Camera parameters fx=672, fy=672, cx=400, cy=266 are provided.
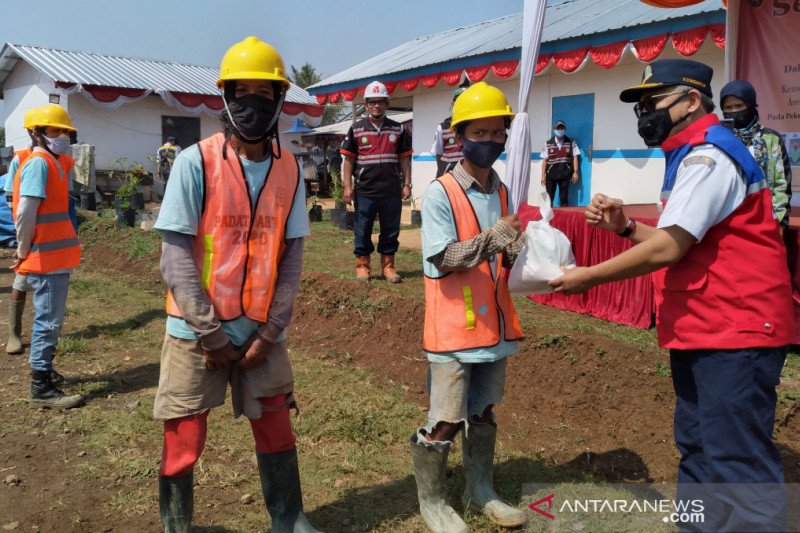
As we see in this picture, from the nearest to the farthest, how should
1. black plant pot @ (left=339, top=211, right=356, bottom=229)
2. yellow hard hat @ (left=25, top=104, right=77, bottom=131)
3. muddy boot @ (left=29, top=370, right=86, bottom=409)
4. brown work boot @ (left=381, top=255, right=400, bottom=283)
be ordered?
muddy boot @ (left=29, top=370, right=86, bottom=409) < yellow hard hat @ (left=25, top=104, right=77, bottom=131) < brown work boot @ (left=381, top=255, right=400, bottom=283) < black plant pot @ (left=339, top=211, right=356, bottom=229)

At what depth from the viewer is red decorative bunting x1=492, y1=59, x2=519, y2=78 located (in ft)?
38.0

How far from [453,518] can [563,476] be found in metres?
0.99

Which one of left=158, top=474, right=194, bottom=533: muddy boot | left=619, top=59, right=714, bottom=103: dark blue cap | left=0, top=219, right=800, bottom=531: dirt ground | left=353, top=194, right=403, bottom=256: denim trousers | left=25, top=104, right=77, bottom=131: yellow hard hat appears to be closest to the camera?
left=619, top=59, right=714, bottom=103: dark blue cap

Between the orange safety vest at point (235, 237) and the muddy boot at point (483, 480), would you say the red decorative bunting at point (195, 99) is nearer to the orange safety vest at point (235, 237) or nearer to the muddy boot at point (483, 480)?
the orange safety vest at point (235, 237)

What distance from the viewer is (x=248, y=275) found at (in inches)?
111

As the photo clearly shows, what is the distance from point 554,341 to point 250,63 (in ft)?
11.3

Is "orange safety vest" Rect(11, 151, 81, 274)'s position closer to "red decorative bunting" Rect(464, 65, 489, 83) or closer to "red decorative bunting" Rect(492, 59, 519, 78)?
"red decorative bunting" Rect(492, 59, 519, 78)

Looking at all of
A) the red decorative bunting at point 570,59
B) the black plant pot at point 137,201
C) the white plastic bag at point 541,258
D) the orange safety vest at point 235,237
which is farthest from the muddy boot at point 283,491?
the black plant pot at point 137,201

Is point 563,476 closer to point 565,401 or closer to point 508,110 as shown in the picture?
point 565,401

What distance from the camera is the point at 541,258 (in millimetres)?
2879

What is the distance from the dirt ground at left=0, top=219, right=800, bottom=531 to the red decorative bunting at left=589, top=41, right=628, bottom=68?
5.05 m

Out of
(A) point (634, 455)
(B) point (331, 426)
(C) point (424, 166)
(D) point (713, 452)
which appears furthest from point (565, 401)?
(C) point (424, 166)

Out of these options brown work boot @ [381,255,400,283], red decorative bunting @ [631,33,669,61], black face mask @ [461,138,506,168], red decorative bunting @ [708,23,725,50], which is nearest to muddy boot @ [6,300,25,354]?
brown work boot @ [381,255,400,283]

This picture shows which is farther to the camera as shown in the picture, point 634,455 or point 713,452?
point 634,455
